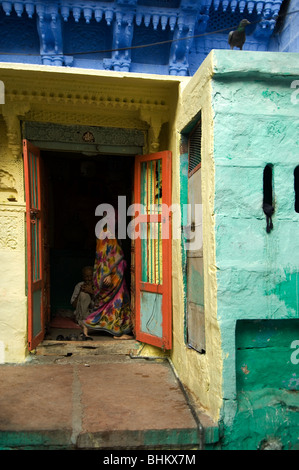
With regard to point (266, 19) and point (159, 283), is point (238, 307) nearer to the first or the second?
point (159, 283)

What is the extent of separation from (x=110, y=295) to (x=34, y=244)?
1428mm

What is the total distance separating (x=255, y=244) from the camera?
3.29 metres

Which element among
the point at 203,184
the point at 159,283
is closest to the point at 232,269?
the point at 203,184

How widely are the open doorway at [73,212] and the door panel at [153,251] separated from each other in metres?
2.13

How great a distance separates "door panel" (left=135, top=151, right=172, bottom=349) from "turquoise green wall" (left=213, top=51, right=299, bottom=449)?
61.7 inches

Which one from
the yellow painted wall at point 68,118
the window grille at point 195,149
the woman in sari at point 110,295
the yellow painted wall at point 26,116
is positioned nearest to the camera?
the window grille at point 195,149

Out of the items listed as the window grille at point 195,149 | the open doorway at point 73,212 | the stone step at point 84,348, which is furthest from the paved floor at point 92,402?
the open doorway at point 73,212

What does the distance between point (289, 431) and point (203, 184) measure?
2.01m

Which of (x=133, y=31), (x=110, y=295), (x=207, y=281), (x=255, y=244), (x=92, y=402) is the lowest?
(x=92, y=402)

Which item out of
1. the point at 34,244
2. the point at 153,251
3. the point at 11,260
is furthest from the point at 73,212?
the point at 153,251

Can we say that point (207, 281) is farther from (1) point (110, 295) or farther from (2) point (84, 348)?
(1) point (110, 295)

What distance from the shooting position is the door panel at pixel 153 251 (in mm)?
4840

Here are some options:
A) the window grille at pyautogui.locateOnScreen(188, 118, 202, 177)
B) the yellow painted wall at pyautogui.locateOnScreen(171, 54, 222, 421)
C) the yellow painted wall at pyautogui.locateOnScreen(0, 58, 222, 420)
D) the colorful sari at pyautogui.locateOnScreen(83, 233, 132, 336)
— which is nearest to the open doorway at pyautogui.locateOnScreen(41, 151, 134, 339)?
the colorful sari at pyautogui.locateOnScreen(83, 233, 132, 336)

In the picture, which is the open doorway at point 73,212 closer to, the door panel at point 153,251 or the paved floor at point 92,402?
the door panel at point 153,251
